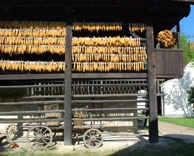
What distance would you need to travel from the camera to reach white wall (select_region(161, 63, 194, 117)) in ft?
69.7

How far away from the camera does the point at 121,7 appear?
732cm

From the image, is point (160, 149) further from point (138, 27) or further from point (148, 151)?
point (138, 27)

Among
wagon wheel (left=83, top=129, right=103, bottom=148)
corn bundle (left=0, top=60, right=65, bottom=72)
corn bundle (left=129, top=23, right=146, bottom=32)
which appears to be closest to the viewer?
wagon wheel (left=83, top=129, right=103, bottom=148)

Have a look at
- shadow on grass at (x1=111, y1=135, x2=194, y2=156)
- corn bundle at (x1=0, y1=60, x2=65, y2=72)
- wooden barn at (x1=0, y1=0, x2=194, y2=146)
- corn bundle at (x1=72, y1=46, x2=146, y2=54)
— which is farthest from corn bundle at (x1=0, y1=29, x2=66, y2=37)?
shadow on grass at (x1=111, y1=135, x2=194, y2=156)

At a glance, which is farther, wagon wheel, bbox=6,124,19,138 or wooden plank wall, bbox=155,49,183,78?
wagon wheel, bbox=6,124,19,138

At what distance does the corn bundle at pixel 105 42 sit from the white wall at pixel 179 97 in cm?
1610

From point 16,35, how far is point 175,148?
743cm

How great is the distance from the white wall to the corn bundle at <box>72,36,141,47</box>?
16095 mm

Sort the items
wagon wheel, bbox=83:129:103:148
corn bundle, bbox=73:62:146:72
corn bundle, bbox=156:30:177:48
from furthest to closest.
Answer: corn bundle, bbox=156:30:177:48, corn bundle, bbox=73:62:146:72, wagon wheel, bbox=83:129:103:148

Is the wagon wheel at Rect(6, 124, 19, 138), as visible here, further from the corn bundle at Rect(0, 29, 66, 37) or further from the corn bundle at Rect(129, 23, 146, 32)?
the corn bundle at Rect(129, 23, 146, 32)

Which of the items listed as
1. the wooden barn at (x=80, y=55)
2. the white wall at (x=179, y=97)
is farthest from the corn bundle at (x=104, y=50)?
the white wall at (x=179, y=97)

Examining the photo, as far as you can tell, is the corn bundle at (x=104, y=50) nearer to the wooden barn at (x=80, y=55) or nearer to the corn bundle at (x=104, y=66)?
the wooden barn at (x=80, y=55)

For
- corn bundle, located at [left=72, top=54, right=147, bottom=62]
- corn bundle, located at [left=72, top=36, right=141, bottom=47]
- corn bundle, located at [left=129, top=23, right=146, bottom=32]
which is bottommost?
corn bundle, located at [left=72, top=54, right=147, bottom=62]

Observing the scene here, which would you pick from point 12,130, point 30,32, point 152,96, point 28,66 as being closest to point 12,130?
point 12,130
